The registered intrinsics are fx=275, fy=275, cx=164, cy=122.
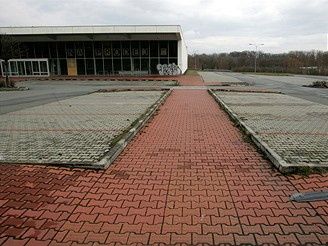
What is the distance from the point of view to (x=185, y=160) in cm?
563

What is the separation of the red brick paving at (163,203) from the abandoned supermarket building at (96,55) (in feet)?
113

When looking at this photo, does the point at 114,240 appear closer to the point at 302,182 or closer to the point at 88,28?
the point at 302,182

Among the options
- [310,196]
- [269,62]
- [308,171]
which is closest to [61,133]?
[308,171]

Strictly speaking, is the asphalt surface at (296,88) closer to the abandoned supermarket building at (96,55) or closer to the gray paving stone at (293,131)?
the gray paving stone at (293,131)

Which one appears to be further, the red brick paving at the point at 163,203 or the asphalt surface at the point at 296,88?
the asphalt surface at the point at 296,88

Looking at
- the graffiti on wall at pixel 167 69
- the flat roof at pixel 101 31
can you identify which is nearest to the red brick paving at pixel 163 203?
the flat roof at pixel 101 31

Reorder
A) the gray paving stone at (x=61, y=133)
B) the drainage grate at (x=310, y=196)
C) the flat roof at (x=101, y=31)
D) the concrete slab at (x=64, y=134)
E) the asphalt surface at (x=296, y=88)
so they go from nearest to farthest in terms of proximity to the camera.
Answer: the drainage grate at (x=310, y=196) → the concrete slab at (x=64, y=134) → the gray paving stone at (x=61, y=133) → the asphalt surface at (x=296, y=88) → the flat roof at (x=101, y=31)

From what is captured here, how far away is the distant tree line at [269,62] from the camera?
7156 centimetres

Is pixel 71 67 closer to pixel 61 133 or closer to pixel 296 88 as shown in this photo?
pixel 296 88

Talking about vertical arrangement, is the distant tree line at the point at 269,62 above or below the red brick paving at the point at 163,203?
above

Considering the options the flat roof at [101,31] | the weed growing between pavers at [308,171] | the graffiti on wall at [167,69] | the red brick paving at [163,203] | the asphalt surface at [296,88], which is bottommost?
the asphalt surface at [296,88]

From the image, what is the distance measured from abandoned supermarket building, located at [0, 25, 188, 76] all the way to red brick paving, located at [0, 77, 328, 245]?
34.6 meters

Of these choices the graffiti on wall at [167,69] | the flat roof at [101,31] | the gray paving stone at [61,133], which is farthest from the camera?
the graffiti on wall at [167,69]

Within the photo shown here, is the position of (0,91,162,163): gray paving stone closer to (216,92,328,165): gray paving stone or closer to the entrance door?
(216,92,328,165): gray paving stone
